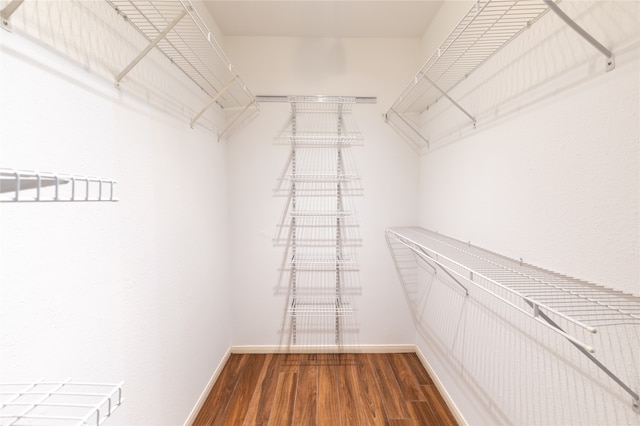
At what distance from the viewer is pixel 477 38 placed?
119cm

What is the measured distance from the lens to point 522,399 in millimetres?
1126

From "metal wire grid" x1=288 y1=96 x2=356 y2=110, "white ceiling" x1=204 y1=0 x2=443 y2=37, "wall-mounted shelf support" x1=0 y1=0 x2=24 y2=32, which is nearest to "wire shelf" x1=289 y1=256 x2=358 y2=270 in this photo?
"metal wire grid" x1=288 y1=96 x2=356 y2=110

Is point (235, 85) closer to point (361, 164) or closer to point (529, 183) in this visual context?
point (361, 164)

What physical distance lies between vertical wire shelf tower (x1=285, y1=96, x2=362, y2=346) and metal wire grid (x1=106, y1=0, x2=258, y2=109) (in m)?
0.56

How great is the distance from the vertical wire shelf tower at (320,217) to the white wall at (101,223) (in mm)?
837

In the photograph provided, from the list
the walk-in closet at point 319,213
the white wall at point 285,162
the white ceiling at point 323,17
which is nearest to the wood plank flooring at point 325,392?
the walk-in closet at point 319,213

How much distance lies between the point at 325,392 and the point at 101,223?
5.65 ft

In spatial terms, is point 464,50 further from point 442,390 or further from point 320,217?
point 442,390

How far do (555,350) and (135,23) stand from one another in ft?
6.65

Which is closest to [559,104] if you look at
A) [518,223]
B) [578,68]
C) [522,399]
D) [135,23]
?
[578,68]

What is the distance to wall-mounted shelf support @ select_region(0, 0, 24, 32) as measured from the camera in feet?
2.14

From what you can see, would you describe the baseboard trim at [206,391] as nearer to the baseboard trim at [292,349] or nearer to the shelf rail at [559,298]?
the baseboard trim at [292,349]

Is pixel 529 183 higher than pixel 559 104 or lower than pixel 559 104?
lower

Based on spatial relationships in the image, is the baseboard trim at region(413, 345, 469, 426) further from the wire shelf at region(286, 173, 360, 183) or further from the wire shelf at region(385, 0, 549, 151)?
the wire shelf at region(385, 0, 549, 151)
